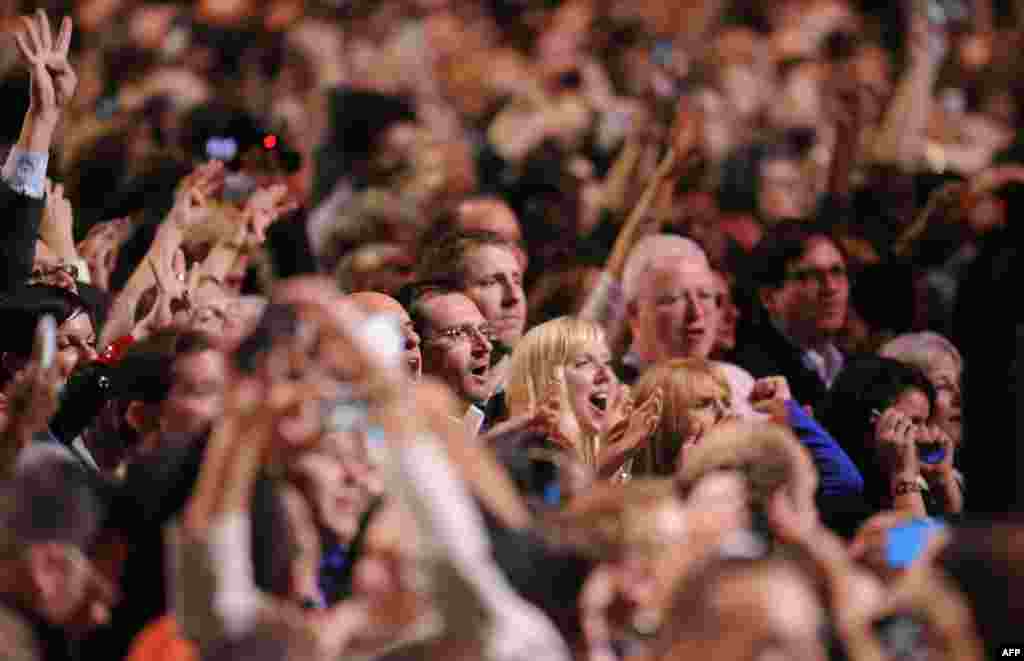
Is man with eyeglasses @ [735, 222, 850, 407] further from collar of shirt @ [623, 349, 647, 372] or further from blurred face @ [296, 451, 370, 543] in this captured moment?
blurred face @ [296, 451, 370, 543]

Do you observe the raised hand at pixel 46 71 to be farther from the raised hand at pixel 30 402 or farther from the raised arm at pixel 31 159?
the raised hand at pixel 30 402

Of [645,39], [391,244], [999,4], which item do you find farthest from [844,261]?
[999,4]

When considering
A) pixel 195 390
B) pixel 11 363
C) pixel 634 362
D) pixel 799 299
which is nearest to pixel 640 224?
pixel 799 299

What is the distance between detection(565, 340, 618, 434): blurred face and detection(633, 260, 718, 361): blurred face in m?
1.25

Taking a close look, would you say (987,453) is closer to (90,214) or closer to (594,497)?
(90,214)

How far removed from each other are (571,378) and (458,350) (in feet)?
1.40

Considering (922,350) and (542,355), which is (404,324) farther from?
(922,350)

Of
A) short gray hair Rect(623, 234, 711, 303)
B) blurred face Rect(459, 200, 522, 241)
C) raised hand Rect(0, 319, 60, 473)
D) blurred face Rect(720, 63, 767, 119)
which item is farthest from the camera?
blurred face Rect(720, 63, 767, 119)

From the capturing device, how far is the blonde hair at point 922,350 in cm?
991

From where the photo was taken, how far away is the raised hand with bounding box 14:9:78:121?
8281 mm

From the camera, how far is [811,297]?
10.3 m

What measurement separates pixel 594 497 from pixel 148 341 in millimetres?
2025

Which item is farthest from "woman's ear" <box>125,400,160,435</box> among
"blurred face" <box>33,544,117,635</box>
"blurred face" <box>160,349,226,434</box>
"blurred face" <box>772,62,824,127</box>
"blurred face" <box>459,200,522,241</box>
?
"blurred face" <box>772,62,824,127</box>

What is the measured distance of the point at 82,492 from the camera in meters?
6.01
